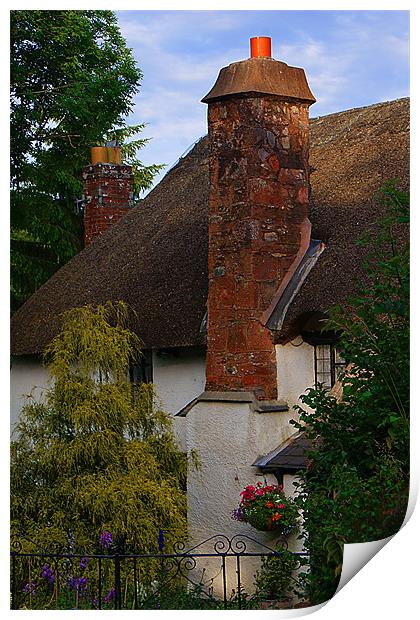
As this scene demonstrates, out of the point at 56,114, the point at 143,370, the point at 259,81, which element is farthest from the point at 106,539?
the point at 56,114

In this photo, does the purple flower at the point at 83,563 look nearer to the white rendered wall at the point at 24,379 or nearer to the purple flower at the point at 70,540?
the purple flower at the point at 70,540

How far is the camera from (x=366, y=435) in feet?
20.9

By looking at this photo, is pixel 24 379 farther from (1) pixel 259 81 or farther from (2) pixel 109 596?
(2) pixel 109 596

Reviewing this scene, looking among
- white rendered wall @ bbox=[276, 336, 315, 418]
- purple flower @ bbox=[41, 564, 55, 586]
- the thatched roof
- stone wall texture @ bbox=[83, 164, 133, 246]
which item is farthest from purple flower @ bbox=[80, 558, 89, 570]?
stone wall texture @ bbox=[83, 164, 133, 246]

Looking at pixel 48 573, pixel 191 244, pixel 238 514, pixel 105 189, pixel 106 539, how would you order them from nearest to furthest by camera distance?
pixel 48 573
pixel 106 539
pixel 238 514
pixel 191 244
pixel 105 189

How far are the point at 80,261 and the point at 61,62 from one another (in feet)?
9.61

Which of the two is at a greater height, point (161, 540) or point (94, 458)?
point (94, 458)

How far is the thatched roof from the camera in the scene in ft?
32.8

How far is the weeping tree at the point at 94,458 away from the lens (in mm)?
8805

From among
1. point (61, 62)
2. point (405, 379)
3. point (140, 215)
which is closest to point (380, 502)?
point (405, 379)

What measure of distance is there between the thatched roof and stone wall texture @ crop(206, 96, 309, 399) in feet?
1.06

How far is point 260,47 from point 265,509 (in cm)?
418

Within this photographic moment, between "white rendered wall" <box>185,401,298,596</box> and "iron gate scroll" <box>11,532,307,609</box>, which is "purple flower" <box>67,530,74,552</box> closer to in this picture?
"iron gate scroll" <box>11,532,307,609</box>

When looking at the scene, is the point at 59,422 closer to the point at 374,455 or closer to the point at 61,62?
the point at 374,455
